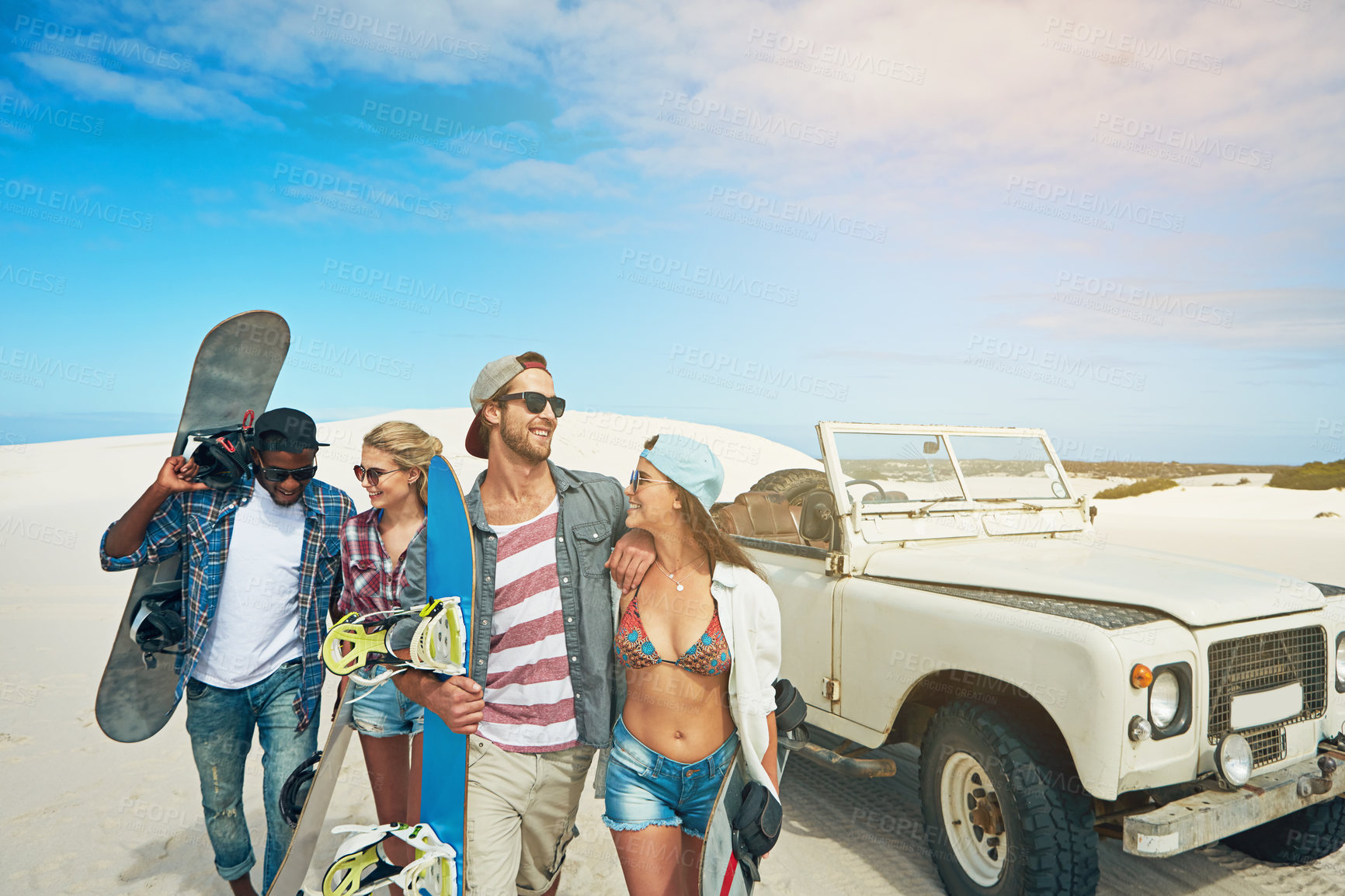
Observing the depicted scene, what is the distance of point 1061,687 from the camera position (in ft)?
10.1

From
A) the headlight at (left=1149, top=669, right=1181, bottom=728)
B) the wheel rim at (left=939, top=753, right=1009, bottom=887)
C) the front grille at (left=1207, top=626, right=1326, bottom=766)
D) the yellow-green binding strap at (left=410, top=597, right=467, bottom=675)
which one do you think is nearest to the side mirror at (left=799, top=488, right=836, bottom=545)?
the wheel rim at (left=939, top=753, right=1009, bottom=887)

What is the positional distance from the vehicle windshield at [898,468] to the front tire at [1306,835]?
2190mm

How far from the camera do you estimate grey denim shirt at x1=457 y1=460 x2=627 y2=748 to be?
99.8 inches

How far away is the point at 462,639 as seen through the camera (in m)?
2.42

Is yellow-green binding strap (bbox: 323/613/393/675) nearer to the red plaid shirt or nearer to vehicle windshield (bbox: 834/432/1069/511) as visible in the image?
the red plaid shirt

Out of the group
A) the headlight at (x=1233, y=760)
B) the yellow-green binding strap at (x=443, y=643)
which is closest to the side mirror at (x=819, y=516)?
the headlight at (x=1233, y=760)

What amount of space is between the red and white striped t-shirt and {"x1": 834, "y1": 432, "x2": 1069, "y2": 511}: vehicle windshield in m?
A: 2.38

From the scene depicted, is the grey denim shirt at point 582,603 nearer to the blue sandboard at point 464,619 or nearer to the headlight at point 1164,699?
the blue sandboard at point 464,619

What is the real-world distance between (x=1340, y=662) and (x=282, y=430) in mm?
4724

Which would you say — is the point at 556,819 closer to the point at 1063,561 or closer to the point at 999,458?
the point at 1063,561

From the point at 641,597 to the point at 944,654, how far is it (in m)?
1.67

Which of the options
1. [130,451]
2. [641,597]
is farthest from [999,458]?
[130,451]

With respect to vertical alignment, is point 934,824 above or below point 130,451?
below

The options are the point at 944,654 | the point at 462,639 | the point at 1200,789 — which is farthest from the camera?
the point at 944,654
